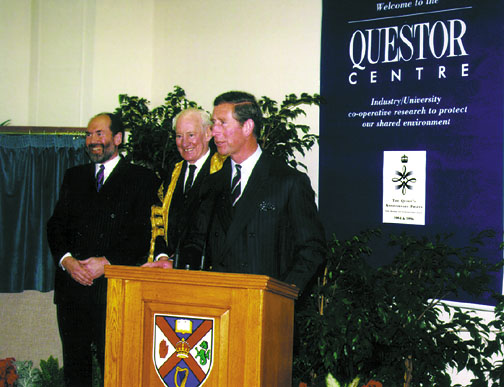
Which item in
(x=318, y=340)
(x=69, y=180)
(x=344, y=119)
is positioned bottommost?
(x=318, y=340)

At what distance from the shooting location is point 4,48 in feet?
17.8

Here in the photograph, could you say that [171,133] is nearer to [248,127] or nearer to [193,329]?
[248,127]

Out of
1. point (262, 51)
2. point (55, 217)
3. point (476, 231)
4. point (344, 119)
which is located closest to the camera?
point (55, 217)

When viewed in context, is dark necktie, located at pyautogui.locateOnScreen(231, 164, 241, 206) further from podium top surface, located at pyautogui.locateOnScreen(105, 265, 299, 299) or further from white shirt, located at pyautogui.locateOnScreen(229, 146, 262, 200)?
podium top surface, located at pyautogui.locateOnScreen(105, 265, 299, 299)

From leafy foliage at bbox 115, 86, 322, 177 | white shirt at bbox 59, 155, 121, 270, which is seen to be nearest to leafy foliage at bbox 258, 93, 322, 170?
leafy foliage at bbox 115, 86, 322, 177

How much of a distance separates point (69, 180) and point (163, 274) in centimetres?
186

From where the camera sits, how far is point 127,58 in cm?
537

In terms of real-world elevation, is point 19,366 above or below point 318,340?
below

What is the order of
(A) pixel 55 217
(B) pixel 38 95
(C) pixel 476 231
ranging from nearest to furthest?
(A) pixel 55 217
(C) pixel 476 231
(B) pixel 38 95

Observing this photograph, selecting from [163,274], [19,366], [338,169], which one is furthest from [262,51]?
[163,274]

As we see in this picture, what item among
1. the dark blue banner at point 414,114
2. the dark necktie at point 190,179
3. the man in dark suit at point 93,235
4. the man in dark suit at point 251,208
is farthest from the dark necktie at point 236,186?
the dark blue banner at point 414,114

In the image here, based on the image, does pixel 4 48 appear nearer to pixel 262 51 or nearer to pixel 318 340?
pixel 262 51

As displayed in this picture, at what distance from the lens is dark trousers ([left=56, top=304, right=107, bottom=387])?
345 centimetres

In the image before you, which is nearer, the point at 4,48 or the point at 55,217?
the point at 55,217
